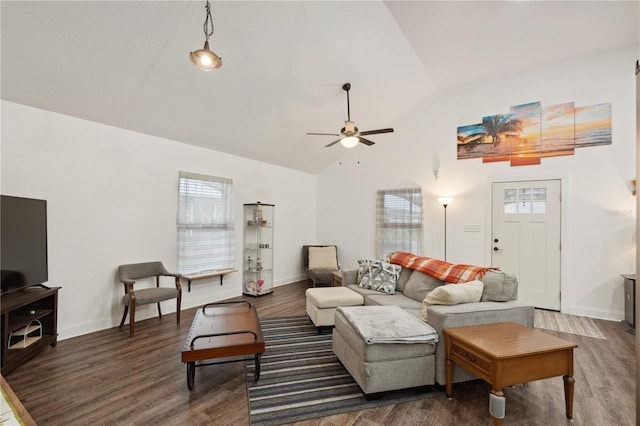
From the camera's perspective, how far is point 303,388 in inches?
92.1

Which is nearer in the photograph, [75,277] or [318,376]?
[318,376]

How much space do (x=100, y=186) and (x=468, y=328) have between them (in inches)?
165

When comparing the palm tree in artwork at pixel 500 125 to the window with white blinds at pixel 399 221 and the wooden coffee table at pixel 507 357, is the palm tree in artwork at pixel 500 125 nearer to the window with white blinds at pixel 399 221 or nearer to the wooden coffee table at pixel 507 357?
the window with white blinds at pixel 399 221

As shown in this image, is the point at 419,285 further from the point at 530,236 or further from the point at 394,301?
the point at 530,236

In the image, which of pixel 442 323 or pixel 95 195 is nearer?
pixel 442 323

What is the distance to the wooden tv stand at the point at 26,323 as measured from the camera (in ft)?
7.95

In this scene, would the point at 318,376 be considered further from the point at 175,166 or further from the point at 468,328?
the point at 175,166

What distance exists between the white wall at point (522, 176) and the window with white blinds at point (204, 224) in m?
2.61

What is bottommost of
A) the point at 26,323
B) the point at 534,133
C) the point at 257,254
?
the point at 26,323

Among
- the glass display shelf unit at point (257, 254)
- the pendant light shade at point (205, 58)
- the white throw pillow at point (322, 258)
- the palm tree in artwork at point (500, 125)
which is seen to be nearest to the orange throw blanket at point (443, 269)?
the white throw pillow at point (322, 258)

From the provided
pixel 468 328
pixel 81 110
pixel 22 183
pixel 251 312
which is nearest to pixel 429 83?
pixel 468 328

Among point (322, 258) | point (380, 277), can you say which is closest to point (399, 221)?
point (322, 258)

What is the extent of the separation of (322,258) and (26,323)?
4.45 metres

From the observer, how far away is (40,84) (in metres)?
2.78
